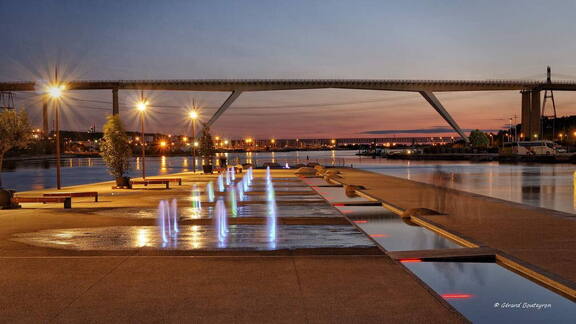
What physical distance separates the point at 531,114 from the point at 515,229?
→ 107m

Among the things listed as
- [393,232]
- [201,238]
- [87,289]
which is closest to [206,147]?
[393,232]

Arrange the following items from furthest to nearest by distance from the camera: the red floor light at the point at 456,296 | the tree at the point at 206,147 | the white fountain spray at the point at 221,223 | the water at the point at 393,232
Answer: the tree at the point at 206,147 → the white fountain spray at the point at 221,223 → the water at the point at 393,232 → the red floor light at the point at 456,296

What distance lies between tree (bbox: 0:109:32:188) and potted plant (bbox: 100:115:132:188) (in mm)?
5579

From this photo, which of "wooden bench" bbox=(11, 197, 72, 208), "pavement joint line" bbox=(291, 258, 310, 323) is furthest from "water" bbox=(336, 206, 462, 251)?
"wooden bench" bbox=(11, 197, 72, 208)

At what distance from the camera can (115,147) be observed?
1023 inches

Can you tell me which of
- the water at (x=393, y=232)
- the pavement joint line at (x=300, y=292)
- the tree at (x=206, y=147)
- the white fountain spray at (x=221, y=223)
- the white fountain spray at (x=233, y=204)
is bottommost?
the water at (x=393, y=232)

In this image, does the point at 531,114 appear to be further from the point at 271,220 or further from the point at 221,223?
the point at 221,223

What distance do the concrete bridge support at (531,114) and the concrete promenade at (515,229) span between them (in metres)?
96.1

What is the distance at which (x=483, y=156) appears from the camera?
297 ft

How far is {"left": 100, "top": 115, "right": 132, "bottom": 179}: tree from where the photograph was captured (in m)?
25.7

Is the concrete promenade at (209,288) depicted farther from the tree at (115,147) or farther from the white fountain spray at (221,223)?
the tree at (115,147)

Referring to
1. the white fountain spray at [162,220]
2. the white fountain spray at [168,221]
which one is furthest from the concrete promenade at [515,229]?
the white fountain spray at [162,220]

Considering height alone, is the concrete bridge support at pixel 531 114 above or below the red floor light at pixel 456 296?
above

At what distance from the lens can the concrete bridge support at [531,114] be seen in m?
105
